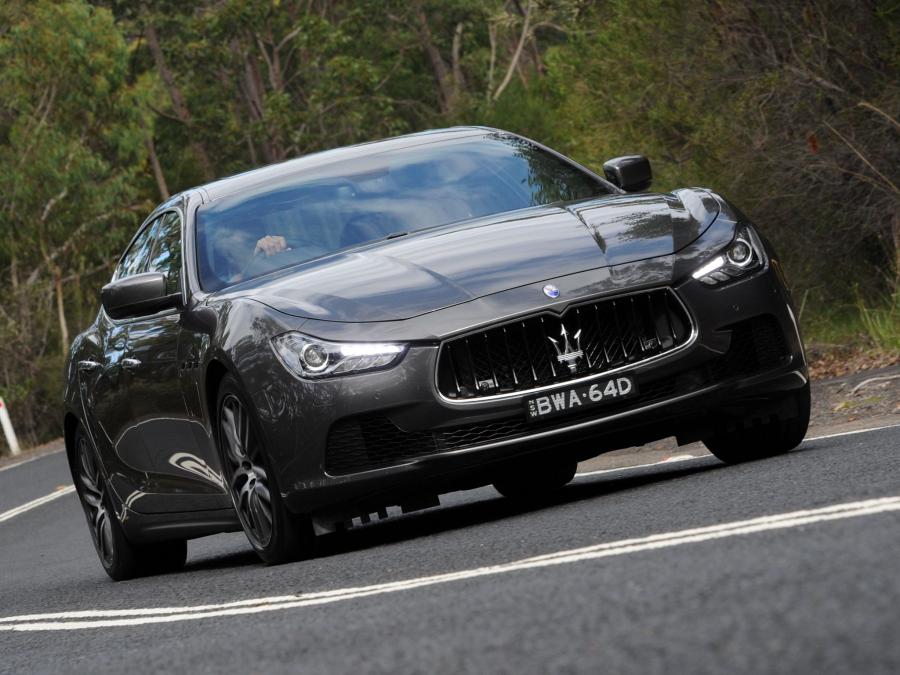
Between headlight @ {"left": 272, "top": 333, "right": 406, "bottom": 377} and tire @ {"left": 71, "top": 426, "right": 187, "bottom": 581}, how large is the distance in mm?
2475

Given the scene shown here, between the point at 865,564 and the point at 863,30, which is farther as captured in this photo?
the point at 863,30

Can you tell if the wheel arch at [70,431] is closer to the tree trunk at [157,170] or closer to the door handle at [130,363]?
the door handle at [130,363]

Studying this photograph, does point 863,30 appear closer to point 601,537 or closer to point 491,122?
point 601,537

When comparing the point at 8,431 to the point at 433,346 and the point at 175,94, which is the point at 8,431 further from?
the point at 433,346

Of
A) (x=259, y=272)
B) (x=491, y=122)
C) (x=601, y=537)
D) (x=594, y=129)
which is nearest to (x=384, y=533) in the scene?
(x=259, y=272)

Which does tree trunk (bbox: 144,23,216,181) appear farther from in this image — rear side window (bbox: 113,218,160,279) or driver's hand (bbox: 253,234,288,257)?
driver's hand (bbox: 253,234,288,257)

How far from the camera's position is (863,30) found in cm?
1584

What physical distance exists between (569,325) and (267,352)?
1.11m

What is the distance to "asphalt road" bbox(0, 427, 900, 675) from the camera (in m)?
3.73

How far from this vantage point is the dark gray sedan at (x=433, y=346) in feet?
21.7

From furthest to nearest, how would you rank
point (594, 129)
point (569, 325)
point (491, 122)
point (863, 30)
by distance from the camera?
point (491, 122), point (594, 129), point (863, 30), point (569, 325)

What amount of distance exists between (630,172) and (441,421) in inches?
84.7

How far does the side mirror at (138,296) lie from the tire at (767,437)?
7.69 feet

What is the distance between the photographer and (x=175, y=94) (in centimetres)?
5103
